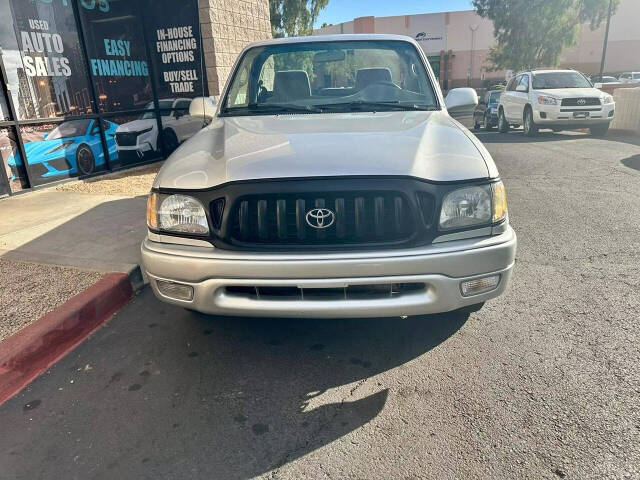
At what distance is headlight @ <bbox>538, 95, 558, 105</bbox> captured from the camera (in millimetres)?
12875

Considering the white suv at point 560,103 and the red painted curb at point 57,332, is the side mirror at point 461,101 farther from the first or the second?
the white suv at point 560,103

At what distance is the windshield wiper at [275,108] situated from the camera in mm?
3670

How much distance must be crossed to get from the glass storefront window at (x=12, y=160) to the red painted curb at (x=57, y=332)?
3.98 metres

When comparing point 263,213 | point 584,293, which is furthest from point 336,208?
point 584,293

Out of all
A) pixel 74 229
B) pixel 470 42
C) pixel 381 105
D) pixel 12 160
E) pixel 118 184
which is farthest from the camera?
pixel 470 42

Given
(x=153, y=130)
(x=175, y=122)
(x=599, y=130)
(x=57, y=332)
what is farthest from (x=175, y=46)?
(x=599, y=130)

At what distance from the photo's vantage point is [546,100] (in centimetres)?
1311

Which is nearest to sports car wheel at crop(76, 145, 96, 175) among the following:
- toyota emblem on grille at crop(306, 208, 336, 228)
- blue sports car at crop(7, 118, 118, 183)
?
blue sports car at crop(7, 118, 118, 183)

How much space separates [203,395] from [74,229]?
3385mm

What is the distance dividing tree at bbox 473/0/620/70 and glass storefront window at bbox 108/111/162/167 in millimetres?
32004

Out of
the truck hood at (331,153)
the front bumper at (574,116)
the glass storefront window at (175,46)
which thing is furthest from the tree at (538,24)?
the truck hood at (331,153)

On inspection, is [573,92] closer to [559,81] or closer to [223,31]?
[559,81]

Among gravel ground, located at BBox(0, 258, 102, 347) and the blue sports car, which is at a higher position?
the blue sports car

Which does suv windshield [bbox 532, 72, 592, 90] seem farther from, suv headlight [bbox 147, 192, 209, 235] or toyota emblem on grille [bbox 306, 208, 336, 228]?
suv headlight [bbox 147, 192, 209, 235]
